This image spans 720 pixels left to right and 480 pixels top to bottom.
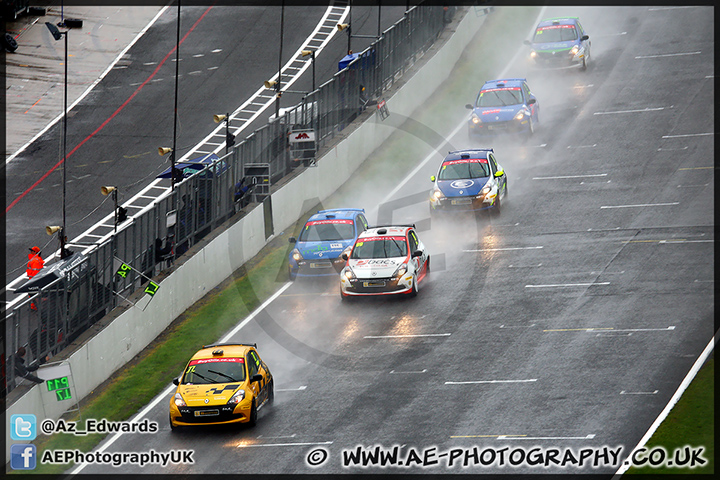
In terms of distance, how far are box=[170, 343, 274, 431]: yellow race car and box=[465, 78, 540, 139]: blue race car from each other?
18647 millimetres

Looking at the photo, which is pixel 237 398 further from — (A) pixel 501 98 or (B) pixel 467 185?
(A) pixel 501 98

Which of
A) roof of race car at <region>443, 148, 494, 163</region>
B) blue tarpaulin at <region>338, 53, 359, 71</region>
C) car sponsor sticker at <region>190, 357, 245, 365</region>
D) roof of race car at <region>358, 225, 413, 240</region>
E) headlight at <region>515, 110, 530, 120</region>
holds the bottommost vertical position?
car sponsor sticker at <region>190, 357, 245, 365</region>

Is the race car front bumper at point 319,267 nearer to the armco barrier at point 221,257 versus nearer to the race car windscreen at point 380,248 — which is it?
the race car windscreen at point 380,248

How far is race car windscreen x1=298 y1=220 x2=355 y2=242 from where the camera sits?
30364mm

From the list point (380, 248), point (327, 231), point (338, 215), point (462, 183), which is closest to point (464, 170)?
point (462, 183)

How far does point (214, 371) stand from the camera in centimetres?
2234

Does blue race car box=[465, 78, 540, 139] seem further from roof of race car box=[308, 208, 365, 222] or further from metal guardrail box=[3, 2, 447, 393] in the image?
roof of race car box=[308, 208, 365, 222]

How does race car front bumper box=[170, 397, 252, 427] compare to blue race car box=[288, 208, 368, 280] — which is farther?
blue race car box=[288, 208, 368, 280]

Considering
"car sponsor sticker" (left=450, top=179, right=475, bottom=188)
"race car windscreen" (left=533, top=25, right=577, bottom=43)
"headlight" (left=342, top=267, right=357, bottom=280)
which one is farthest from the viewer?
"race car windscreen" (left=533, top=25, right=577, bottom=43)

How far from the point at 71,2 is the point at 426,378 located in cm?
3695

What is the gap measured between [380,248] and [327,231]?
251cm

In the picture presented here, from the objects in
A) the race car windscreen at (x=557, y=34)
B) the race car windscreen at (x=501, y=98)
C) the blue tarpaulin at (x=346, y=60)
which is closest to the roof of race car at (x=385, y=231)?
the race car windscreen at (x=501, y=98)

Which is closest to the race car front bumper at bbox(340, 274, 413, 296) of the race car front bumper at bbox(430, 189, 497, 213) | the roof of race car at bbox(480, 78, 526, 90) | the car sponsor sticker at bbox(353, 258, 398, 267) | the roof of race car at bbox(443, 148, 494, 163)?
the car sponsor sticker at bbox(353, 258, 398, 267)

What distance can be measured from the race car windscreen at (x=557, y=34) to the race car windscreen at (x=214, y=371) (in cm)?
2850
